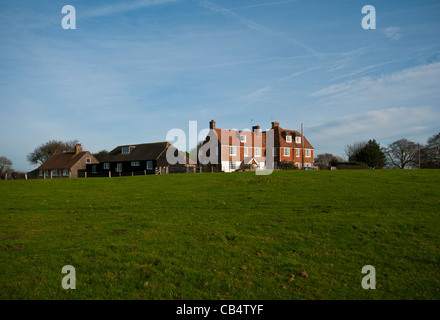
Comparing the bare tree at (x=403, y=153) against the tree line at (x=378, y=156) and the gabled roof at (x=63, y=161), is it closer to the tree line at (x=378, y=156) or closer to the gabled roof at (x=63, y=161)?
the tree line at (x=378, y=156)

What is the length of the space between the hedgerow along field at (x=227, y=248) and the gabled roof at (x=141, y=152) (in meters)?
46.0

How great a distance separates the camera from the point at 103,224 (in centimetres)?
1441

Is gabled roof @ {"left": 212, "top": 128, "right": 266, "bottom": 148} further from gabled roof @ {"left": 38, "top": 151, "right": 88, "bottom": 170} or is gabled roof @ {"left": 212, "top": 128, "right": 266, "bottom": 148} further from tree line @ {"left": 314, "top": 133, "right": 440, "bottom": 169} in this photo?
gabled roof @ {"left": 38, "top": 151, "right": 88, "bottom": 170}

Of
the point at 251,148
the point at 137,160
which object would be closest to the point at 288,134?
the point at 251,148

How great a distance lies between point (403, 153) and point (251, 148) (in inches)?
2182

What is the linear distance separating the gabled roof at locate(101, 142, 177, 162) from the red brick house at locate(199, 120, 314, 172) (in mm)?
10212

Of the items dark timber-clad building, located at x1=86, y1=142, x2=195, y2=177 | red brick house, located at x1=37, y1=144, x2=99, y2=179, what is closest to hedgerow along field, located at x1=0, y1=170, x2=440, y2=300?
dark timber-clad building, located at x1=86, y1=142, x2=195, y2=177

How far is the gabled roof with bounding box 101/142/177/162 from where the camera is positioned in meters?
65.6

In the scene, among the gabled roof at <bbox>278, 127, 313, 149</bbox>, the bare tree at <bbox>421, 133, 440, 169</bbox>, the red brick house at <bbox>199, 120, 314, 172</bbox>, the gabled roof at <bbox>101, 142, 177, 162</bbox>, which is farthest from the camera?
the bare tree at <bbox>421, 133, 440, 169</bbox>

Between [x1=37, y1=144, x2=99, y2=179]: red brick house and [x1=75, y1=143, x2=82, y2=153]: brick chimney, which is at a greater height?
[x1=75, y1=143, x2=82, y2=153]: brick chimney

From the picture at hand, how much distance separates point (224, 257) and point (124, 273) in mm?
3257

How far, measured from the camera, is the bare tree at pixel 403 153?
3497 inches

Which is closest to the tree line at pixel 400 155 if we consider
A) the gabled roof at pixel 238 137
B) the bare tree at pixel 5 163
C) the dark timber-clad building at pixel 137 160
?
the gabled roof at pixel 238 137

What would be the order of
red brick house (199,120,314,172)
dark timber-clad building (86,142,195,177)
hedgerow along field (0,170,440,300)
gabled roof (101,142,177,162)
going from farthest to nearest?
gabled roof (101,142,177,162), red brick house (199,120,314,172), dark timber-clad building (86,142,195,177), hedgerow along field (0,170,440,300)
